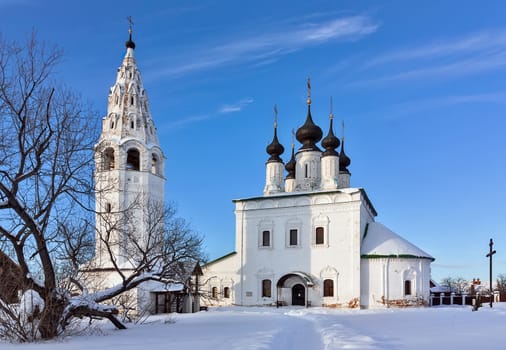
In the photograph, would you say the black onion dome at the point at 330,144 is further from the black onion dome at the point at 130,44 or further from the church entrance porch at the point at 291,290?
the black onion dome at the point at 130,44

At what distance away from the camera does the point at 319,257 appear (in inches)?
1149

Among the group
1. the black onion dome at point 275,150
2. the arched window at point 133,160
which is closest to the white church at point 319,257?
the black onion dome at point 275,150

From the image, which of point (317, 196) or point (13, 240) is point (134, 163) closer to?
point (317, 196)

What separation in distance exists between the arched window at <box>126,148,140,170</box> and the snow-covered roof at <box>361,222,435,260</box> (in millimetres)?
14779

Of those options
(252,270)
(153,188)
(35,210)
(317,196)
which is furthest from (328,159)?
(35,210)

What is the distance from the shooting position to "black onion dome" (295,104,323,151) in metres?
34.5

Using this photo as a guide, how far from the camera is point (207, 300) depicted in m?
31.3

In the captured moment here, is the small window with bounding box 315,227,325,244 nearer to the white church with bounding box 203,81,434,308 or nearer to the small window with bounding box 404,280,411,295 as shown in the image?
the white church with bounding box 203,81,434,308

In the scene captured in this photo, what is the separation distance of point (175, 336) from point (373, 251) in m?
19.2

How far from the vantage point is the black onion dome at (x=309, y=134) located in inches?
1358

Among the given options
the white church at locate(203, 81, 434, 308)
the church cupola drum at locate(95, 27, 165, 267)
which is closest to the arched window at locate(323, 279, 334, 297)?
the white church at locate(203, 81, 434, 308)

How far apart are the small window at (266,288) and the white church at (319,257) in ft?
0.19

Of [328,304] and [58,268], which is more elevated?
[58,268]

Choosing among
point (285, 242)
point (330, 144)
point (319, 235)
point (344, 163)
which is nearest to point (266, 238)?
point (285, 242)
